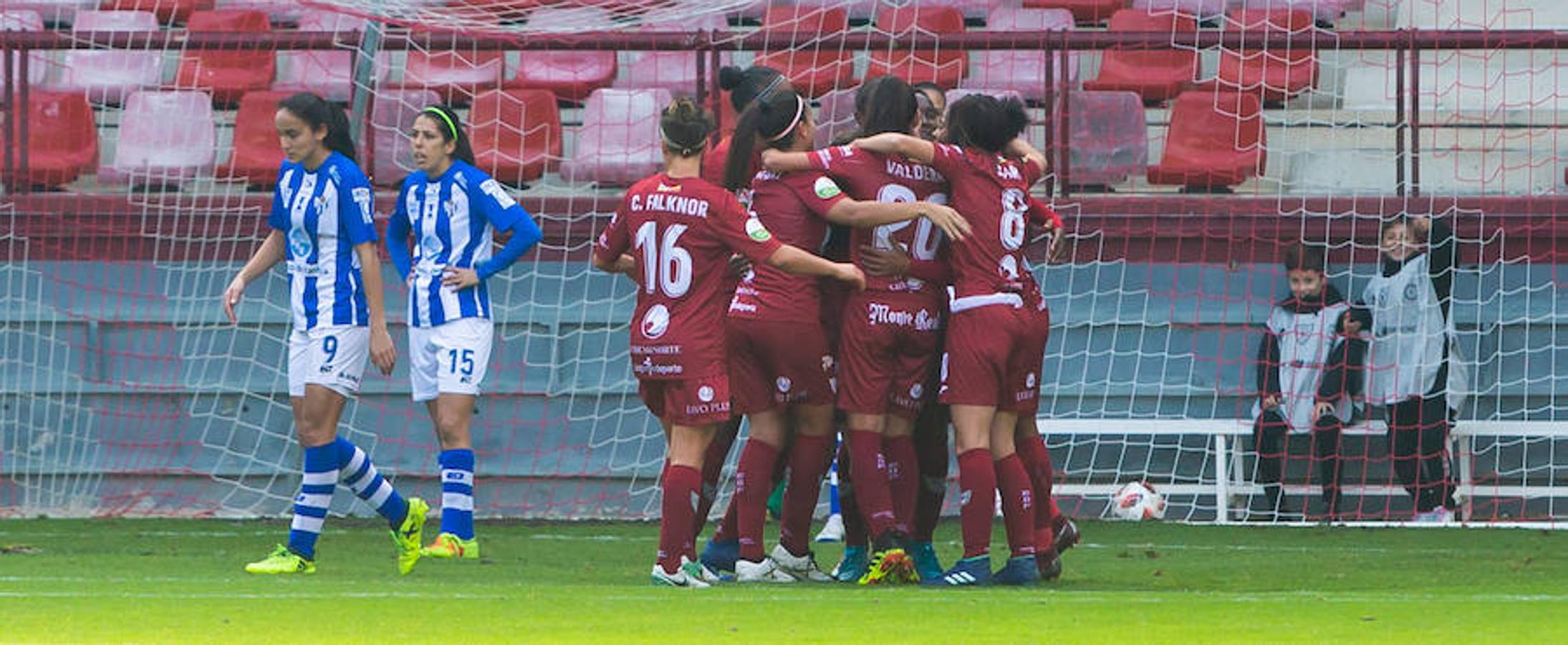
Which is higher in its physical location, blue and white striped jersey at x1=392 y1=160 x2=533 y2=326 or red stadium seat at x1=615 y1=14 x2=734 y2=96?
red stadium seat at x1=615 y1=14 x2=734 y2=96

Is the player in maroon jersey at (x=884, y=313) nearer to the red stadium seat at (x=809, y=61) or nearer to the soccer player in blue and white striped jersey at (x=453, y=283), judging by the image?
the soccer player in blue and white striped jersey at (x=453, y=283)

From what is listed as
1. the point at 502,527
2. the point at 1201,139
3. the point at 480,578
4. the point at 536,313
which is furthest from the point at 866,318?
the point at 1201,139

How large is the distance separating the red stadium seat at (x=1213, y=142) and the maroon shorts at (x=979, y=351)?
5.15 metres

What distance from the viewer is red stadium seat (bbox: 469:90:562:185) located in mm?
13156

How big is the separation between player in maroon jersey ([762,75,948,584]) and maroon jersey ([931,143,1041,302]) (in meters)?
0.12

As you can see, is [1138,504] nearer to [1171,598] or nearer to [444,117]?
[444,117]

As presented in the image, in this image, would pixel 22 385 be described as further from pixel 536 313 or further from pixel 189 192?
pixel 536 313

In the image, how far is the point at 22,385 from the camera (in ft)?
40.8

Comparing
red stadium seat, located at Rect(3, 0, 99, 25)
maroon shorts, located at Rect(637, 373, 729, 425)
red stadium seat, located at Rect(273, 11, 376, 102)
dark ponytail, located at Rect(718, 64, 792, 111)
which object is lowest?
maroon shorts, located at Rect(637, 373, 729, 425)

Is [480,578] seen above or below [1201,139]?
below

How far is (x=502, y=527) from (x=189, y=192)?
3015 millimetres

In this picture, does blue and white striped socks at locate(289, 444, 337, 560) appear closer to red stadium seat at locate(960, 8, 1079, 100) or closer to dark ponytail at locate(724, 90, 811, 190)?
dark ponytail at locate(724, 90, 811, 190)

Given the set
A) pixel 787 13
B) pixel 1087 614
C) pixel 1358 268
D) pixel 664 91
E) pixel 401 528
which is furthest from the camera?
pixel 787 13

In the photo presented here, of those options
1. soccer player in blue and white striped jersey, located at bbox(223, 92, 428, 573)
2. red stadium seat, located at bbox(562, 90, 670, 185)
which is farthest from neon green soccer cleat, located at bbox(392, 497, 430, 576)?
red stadium seat, located at bbox(562, 90, 670, 185)
